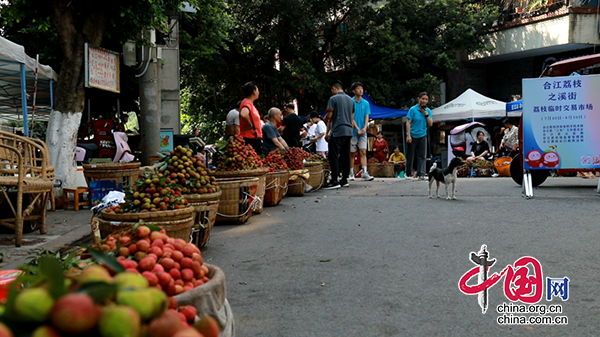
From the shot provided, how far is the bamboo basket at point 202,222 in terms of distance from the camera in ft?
18.6

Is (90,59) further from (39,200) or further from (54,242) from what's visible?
(54,242)

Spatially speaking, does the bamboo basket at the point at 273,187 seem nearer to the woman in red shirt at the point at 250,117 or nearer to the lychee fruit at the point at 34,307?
the woman in red shirt at the point at 250,117

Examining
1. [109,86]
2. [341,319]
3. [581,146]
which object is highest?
[109,86]

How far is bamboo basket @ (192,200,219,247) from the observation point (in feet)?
18.6

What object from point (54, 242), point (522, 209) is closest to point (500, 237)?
point (522, 209)

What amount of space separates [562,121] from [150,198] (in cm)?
759

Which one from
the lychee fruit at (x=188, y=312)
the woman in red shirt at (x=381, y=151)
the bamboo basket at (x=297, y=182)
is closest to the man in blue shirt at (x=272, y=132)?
the bamboo basket at (x=297, y=182)

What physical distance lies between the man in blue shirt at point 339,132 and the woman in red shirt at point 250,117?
2.38 m

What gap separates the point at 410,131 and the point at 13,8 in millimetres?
8784

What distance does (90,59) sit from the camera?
9625 millimetres

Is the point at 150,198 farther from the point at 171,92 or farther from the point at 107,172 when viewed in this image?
the point at 171,92

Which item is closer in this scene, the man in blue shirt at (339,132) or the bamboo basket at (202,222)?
the bamboo basket at (202,222)

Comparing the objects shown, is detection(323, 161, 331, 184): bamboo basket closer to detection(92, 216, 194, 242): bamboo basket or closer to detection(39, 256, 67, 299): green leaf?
detection(92, 216, 194, 242): bamboo basket

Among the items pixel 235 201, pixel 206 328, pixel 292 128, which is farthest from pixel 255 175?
pixel 206 328
